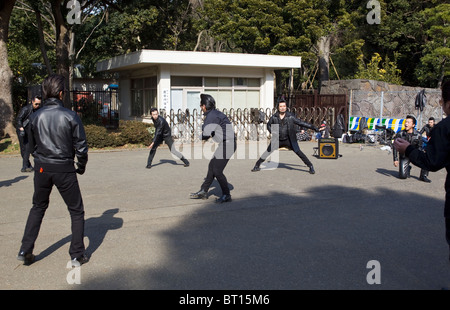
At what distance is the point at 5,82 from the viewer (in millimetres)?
16562

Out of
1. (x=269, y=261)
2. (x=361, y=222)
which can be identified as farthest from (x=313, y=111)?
(x=269, y=261)

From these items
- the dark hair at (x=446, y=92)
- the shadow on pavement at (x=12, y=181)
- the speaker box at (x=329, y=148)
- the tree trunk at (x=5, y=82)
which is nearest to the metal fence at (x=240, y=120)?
the speaker box at (x=329, y=148)

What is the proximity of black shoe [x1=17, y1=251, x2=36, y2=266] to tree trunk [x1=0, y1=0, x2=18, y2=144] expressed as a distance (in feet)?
41.7

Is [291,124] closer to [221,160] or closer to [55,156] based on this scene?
[221,160]

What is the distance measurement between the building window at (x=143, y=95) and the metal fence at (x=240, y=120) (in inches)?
82.3

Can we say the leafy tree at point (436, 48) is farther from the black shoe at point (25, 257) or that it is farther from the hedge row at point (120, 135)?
the black shoe at point (25, 257)

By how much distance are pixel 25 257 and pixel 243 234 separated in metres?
2.69

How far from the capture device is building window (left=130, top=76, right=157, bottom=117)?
21.1m

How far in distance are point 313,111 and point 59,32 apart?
39.2 ft

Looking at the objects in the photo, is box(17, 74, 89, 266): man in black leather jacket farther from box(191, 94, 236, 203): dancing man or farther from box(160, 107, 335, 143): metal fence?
box(160, 107, 335, 143): metal fence

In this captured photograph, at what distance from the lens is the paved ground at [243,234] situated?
4527 mm

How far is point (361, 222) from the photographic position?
6.64 m

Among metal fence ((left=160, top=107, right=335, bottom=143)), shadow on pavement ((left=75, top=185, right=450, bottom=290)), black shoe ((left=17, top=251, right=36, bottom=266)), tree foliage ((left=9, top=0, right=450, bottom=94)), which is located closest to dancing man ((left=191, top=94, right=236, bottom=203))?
shadow on pavement ((left=75, top=185, right=450, bottom=290))

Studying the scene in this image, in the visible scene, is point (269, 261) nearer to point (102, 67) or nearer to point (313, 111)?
point (313, 111)
